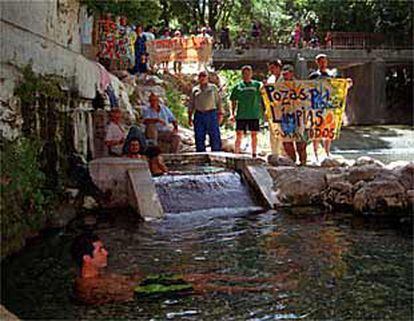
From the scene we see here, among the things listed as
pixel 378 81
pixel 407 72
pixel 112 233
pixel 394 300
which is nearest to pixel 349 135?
pixel 378 81

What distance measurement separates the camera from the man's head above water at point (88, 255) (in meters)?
5.46

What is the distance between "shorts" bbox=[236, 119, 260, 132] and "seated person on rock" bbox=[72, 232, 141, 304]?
5798mm

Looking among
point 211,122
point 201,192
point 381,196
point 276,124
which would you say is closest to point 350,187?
point 381,196

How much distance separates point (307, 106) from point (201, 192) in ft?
9.01

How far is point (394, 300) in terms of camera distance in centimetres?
486

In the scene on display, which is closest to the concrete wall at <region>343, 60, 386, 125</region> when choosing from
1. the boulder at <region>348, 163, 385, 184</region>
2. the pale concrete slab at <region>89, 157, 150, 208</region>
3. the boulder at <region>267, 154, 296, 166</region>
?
the boulder at <region>267, 154, 296, 166</region>

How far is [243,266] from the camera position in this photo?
5.95 meters

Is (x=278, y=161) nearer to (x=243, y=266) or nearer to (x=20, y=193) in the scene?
(x=243, y=266)

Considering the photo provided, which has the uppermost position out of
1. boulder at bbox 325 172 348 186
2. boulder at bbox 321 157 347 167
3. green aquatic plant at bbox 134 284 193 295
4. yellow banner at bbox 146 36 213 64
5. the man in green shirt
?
yellow banner at bbox 146 36 213 64

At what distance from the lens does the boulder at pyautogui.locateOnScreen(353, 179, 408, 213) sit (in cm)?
843

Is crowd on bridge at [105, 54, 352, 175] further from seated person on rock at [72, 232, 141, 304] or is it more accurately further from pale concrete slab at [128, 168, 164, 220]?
seated person on rock at [72, 232, 141, 304]

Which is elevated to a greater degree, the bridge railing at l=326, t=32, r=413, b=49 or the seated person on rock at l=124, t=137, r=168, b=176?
the bridge railing at l=326, t=32, r=413, b=49

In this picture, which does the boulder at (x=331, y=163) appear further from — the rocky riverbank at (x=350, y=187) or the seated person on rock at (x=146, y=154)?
the seated person on rock at (x=146, y=154)

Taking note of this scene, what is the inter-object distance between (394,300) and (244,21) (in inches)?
1411
